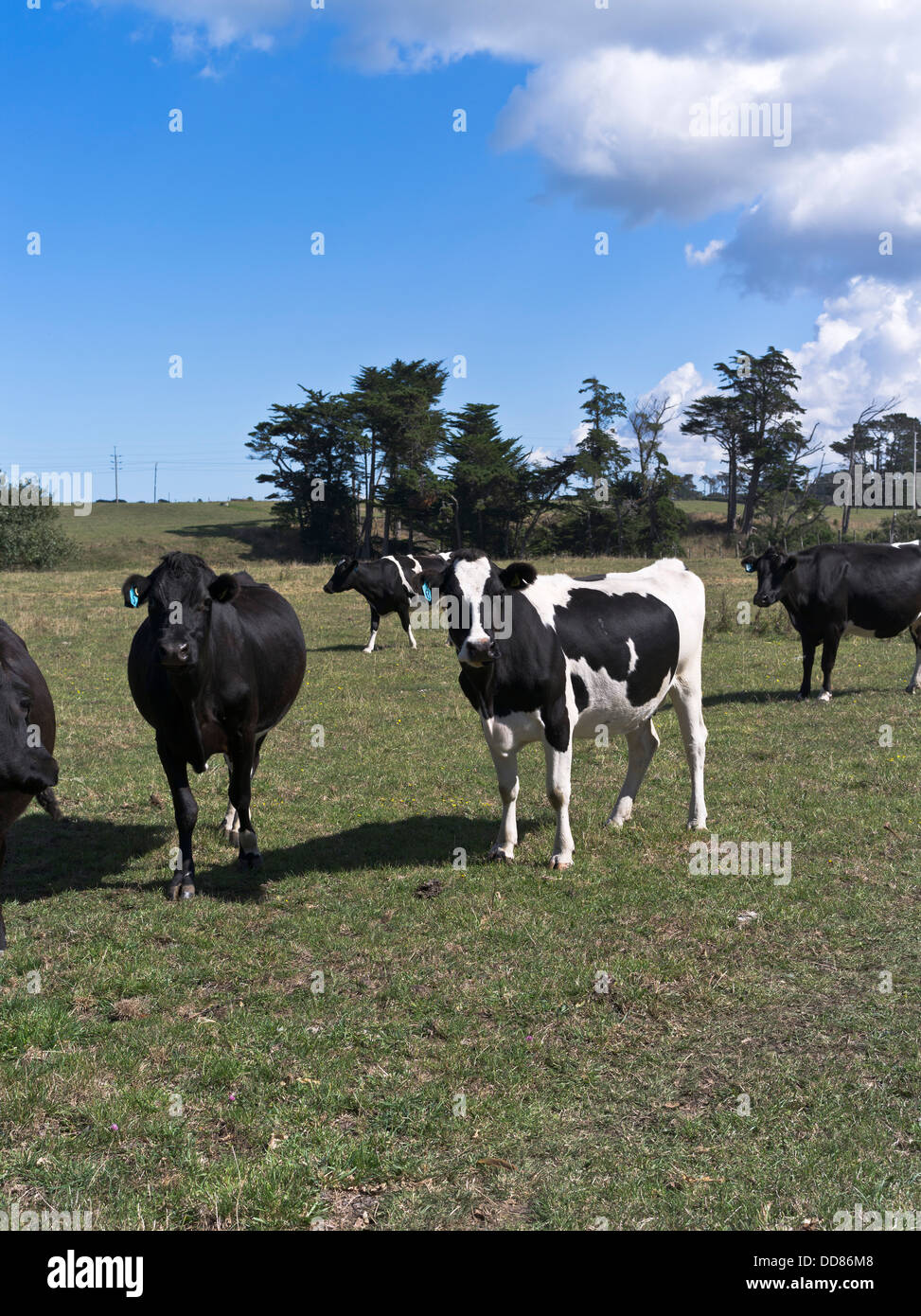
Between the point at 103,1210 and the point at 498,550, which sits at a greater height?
the point at 498,550

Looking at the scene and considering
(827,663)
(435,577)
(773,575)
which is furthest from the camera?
(773,575)

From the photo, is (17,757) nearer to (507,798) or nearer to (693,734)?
(507,798)

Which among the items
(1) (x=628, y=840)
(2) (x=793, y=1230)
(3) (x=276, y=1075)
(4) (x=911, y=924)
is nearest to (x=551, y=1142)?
(2) (x=793, y=1230)

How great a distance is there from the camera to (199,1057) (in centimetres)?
480

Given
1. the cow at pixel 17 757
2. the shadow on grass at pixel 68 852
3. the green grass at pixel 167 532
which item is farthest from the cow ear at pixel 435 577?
A: the green grass at pixel 167 532

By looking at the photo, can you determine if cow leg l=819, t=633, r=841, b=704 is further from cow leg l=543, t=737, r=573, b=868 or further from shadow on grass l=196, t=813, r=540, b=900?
cow leg l=543, t=737, r=573, b=868

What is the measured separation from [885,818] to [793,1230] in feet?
19.0

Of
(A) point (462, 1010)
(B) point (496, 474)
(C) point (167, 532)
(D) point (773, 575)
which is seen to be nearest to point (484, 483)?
(B) point (496, 474)

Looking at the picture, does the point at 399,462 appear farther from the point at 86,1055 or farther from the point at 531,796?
the point at 86,1055

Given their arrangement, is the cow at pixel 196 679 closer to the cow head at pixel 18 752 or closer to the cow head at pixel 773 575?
the cow head at pixel 18 752

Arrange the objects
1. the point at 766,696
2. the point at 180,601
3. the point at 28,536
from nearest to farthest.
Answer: the point at 180,601, the point at 766,696, the point at 28,536

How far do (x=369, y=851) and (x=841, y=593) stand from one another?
9.59 m

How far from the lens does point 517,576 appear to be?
24.5 feet

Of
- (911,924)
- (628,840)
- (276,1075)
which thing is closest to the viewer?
(276,1075)
